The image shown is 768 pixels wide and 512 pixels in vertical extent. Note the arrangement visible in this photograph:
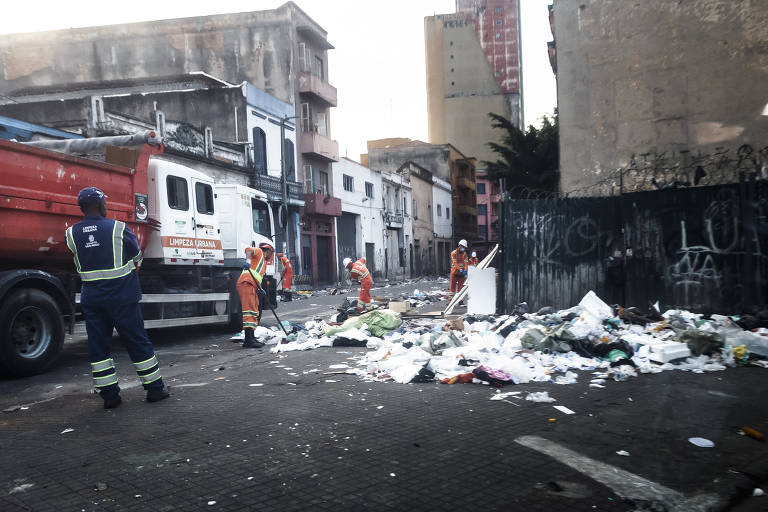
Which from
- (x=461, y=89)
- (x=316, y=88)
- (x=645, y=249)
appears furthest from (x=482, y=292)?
(x=461, y=89)

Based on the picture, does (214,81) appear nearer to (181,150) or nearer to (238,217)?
(181,150)

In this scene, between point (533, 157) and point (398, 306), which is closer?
point (398, 306)

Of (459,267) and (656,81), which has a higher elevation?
(656,81)

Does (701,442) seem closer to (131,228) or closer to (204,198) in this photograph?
(131,228)

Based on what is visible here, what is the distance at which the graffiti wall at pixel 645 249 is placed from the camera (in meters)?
8.76

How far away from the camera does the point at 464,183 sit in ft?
199

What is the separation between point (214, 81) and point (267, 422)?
24098mm

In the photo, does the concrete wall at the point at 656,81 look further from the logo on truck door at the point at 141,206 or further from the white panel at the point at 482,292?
the logo on truck door at the point at 141,206

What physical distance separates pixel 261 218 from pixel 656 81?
29.8 ft

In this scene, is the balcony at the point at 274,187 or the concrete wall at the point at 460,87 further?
the concrete wall at the point at 460,87

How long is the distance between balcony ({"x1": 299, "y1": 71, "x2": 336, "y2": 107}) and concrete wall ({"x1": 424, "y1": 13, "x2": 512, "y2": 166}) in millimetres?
33103

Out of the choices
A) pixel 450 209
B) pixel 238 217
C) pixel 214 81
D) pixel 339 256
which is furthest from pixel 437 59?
pixel 238 217

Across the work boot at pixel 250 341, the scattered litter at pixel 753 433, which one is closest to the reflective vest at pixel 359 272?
the work boot at pixel 250 341

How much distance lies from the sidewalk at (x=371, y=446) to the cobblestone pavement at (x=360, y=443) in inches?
0.5
